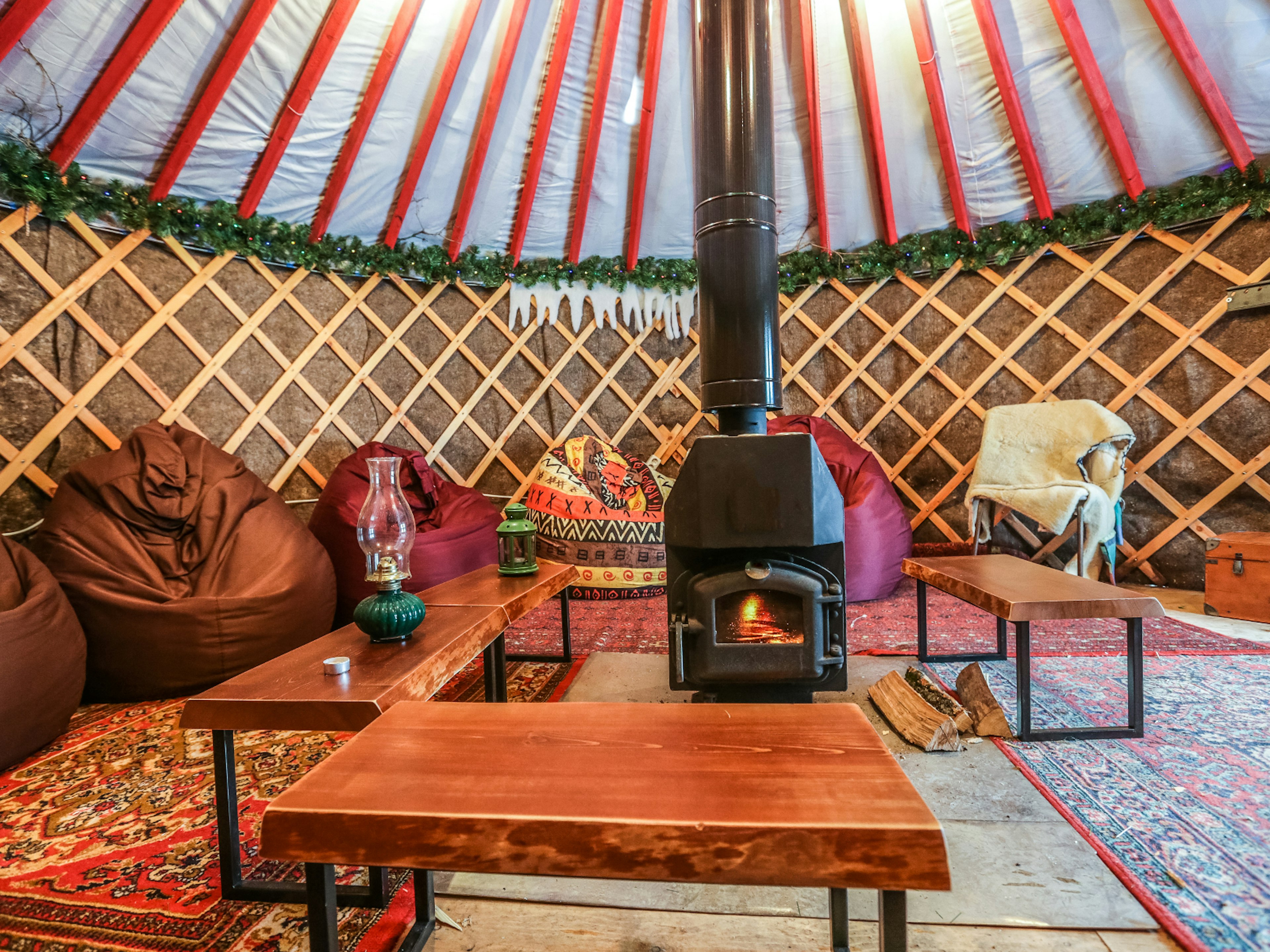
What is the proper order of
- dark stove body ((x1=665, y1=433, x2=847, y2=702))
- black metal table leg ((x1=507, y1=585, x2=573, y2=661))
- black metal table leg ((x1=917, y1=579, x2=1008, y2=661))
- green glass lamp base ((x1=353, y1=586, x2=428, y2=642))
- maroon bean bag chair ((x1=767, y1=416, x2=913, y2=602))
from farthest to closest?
maroon bean bag chair ((x1=767, y1=416, x2=913, y2=602)) < black metal table leg ((x1=507, y1=585, x2=573, y2=661)) < black metal table leg ((x1=917, y1=579, x2=1008, y2=661)) < dark stove body ((x1=665, y1=433, x2=847, y2=702)) < green glass lamp base ((x1=353, y1=586, x2=428, y2=642))

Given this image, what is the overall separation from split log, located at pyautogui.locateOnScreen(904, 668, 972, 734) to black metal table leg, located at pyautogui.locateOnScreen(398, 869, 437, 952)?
3.25ft

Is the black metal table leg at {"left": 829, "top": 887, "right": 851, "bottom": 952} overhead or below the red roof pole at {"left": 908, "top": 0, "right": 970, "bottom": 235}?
below

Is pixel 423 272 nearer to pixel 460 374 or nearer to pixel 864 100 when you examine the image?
pixel 460 374

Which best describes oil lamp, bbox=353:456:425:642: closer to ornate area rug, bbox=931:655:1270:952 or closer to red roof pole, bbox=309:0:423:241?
ornate area rug, bbox=931:655:1270:952

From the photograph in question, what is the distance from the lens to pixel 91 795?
110 cm

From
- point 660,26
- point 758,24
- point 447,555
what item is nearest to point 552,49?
point 660,26

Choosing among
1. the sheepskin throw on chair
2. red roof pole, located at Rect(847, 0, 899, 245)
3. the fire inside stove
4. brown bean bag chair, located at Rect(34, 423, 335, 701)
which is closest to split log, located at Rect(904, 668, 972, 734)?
the fire inside stove

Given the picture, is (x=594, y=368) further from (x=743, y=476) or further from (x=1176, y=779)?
(x=1176, y=779)

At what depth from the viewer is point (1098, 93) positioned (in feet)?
7.00

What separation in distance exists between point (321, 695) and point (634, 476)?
2.09 meters

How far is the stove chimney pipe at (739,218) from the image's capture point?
138 centimetres

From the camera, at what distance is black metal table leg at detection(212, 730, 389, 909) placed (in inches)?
32.0

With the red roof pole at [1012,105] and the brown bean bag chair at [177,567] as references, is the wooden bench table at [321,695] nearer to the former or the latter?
the brown bean bag chair at [177,567]

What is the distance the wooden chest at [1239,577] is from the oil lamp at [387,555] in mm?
2480
